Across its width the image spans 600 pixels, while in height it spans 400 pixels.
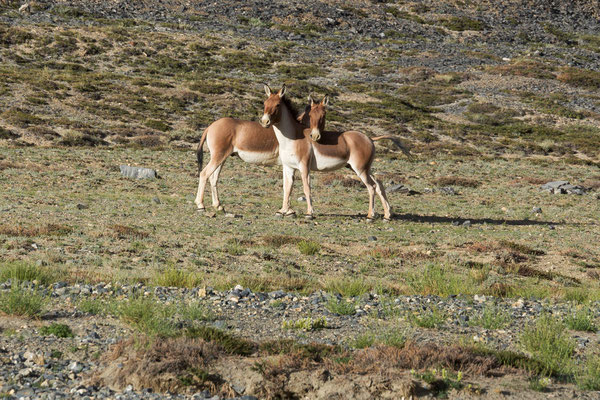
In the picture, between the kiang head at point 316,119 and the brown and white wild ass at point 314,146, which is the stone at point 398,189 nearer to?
the brown and white wild ass at point 314,146

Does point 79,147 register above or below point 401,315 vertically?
below

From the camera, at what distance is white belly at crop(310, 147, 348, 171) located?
67.1ft

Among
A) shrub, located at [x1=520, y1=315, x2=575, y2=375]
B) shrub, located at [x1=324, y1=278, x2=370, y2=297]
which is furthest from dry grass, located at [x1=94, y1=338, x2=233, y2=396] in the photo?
shrub, located at [x1=324, y1=278, x2=370, y2=297]

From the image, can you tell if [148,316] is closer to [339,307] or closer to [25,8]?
[339,307]

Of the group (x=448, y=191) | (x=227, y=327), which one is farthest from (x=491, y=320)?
(x=448, y=191)

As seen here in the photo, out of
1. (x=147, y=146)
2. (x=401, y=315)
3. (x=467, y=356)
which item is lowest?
(x=147, y=146)

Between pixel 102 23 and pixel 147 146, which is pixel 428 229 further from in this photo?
pixel 102 23

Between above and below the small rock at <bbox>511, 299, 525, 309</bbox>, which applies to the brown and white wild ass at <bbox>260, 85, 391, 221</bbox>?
above

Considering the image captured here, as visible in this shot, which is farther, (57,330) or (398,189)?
(398,189)

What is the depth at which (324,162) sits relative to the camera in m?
20.5

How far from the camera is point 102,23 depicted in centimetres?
9206

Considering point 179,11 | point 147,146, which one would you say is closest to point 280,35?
point 179,11

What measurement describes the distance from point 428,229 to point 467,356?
12729mm

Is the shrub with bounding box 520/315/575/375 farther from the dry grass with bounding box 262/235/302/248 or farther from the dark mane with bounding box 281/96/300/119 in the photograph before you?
the dark mane with bounding box 281/96/300/119
